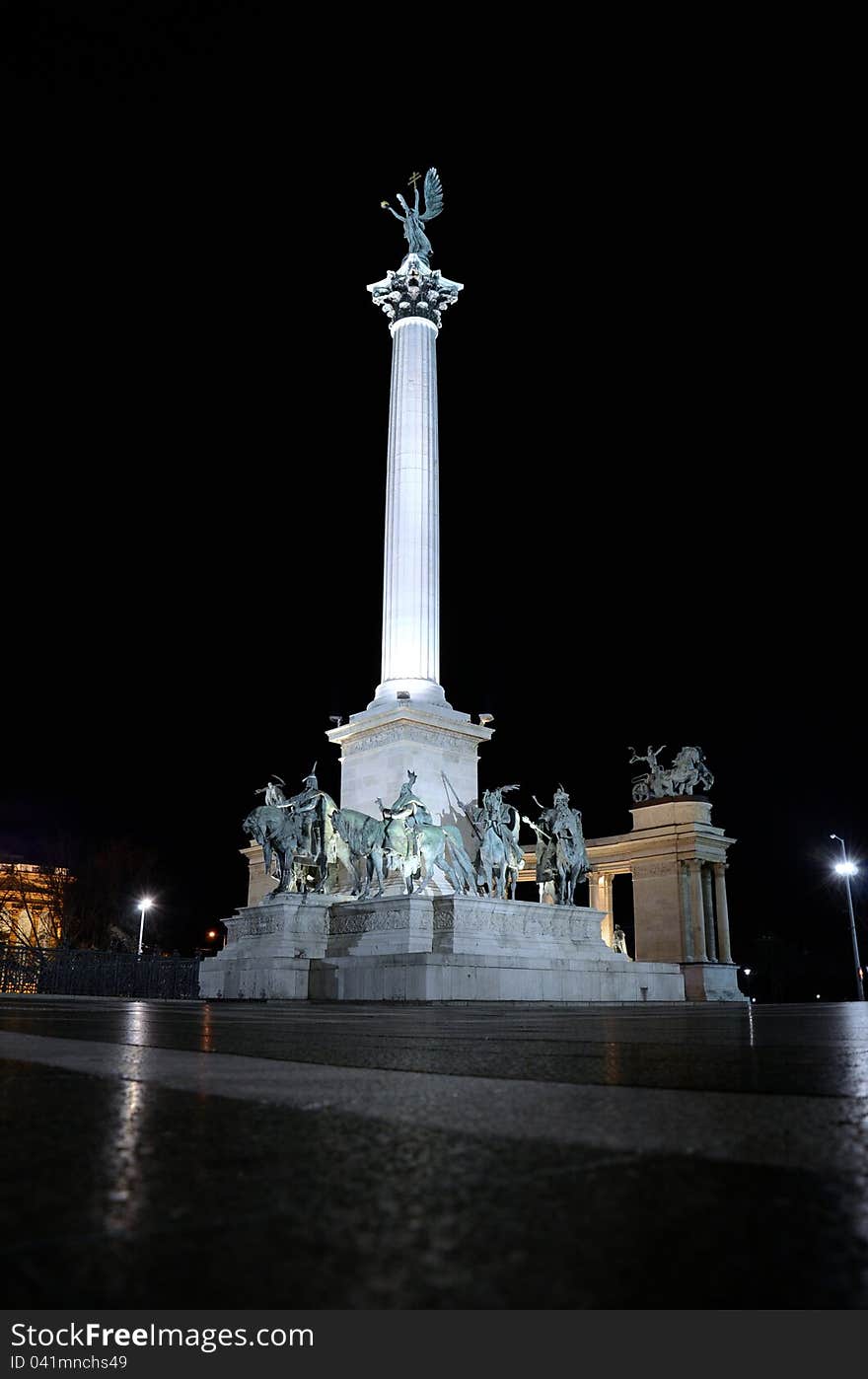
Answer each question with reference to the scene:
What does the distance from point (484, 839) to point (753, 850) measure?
46.4 metres

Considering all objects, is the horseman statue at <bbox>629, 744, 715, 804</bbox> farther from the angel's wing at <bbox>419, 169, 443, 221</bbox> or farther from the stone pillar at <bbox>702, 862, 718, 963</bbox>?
the angel's wing at <bbox>419, 169, 443, 221</bbox>

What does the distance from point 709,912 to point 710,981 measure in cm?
720

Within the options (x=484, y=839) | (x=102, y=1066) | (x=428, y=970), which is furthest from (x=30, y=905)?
(x=102, y=1066)

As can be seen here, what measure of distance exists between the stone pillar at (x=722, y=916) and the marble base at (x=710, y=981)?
4.04 m

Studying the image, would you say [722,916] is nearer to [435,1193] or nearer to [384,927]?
[384,927]

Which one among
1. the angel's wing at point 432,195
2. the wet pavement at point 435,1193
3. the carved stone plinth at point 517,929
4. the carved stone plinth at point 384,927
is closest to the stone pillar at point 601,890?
the carved stone plinth at point 517,929

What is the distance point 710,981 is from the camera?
4716 cm

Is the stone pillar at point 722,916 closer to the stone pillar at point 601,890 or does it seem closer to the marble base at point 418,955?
the stone pillar at point 601,890

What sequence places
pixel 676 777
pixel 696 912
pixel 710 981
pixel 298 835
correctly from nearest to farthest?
1. pixel 298 835
2. pixel 710 981
3. pixel 696 912
4. pixel 676 777

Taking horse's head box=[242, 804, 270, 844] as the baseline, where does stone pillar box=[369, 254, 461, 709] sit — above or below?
above

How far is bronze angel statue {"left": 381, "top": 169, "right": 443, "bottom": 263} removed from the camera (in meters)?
45.4

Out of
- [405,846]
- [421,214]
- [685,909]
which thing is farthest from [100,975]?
[421,214]

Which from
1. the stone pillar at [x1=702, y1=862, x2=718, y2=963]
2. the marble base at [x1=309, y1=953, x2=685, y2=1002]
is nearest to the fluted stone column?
the marble base at [x1=309, y1=953, x2=685, y2=1002]

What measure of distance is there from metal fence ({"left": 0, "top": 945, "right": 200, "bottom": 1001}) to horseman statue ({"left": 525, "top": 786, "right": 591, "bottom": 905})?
42.0 ft
